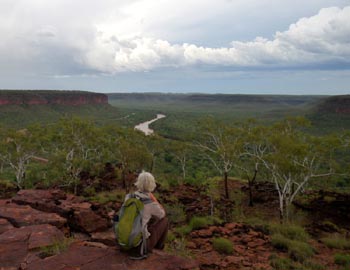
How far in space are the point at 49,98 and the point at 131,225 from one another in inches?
4015

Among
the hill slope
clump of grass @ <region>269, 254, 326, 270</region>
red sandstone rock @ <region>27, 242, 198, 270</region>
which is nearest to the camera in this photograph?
red sandstone rock @ <region>27, 242, 198, 270</region>

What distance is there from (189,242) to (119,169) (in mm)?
17849

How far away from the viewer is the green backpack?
5195mm

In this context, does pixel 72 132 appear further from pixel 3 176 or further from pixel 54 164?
pixel 3 176

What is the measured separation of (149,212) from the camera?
543 cm

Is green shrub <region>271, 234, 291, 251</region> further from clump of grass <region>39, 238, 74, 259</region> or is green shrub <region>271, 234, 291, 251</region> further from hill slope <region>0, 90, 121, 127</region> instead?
hill slope <region>0, 90, 121, 127</region>

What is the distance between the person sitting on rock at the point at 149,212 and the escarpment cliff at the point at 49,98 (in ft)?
274

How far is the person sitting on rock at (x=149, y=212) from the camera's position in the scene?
211 inches

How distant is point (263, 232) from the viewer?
1052 centimetres

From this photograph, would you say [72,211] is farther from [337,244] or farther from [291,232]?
[337,244]

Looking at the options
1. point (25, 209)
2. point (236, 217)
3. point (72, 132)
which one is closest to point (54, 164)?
point (72, 132)

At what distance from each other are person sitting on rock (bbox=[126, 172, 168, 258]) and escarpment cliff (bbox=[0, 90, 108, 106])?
83.7m

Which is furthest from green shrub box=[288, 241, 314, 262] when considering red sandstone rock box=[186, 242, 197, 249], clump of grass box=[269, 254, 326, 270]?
red sandstone rock box=[186, 242, 197, 249]

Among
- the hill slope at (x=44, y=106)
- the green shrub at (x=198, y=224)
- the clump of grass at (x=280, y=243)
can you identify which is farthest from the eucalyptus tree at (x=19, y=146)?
the hill slope at (x=44, y=106)
